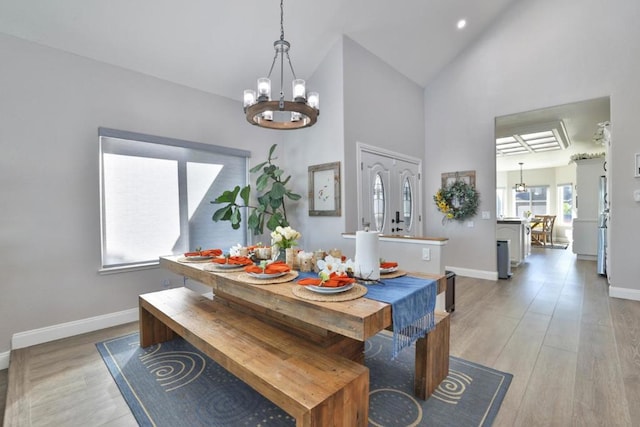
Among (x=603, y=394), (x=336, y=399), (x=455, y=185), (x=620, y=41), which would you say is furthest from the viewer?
(x=455, y=185)

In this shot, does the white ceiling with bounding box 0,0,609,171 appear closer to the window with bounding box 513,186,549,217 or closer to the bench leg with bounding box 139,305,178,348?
the bench leg with bounding box 139,305,178,348

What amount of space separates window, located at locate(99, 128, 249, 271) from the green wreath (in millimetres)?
3539

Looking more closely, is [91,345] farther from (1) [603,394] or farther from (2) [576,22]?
(2) [576,22]

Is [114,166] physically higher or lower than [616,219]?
higher

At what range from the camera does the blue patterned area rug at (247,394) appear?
1734mm

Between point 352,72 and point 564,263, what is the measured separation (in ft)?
19.4

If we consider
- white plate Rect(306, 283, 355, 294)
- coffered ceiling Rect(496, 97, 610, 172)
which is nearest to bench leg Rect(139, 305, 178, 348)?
white plate Rect(306, 283, 355, 294)

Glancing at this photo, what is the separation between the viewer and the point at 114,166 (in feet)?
10.6

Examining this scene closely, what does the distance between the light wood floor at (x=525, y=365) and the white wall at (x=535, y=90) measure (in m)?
1.29

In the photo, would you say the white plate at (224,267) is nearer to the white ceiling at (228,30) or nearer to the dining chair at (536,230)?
the white ceiling at (228,30)

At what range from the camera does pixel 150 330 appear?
8.74 ft

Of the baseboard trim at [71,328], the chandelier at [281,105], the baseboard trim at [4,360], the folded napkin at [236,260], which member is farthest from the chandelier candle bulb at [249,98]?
the baseboard trim at [4,360]

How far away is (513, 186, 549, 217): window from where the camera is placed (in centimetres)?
1016

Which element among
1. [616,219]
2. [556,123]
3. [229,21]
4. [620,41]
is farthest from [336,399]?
[556,123]
